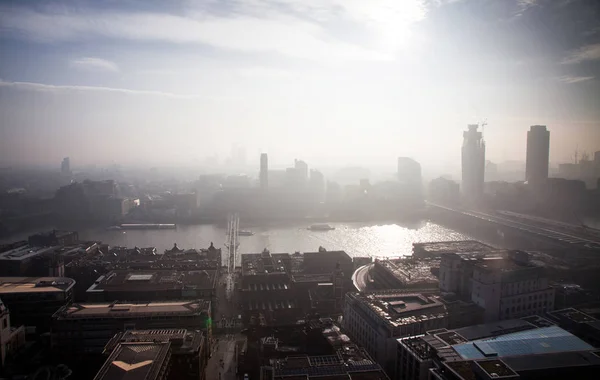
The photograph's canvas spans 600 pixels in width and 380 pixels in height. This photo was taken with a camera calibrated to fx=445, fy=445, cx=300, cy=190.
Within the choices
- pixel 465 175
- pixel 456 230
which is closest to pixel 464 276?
pixel 456 230

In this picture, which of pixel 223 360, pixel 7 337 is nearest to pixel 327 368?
pixel 223 360

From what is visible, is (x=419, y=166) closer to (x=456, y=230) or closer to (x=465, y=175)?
(x=465, y=175)

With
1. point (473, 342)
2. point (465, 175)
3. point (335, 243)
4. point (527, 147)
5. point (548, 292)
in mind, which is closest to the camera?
point (473, 342)

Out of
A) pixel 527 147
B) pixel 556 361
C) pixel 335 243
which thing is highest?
pixel 527 147

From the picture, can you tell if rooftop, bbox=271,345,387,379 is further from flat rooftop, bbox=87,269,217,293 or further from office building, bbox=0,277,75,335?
office building, bbox=0,277,75,335

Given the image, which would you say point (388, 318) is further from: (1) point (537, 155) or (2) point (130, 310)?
(1) point (537, 155)

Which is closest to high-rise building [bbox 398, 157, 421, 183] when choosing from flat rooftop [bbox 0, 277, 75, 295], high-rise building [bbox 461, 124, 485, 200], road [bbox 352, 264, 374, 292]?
high-rise building [bbox 461, 124, 485, 200]

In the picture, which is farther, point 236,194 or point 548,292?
point 236,194
